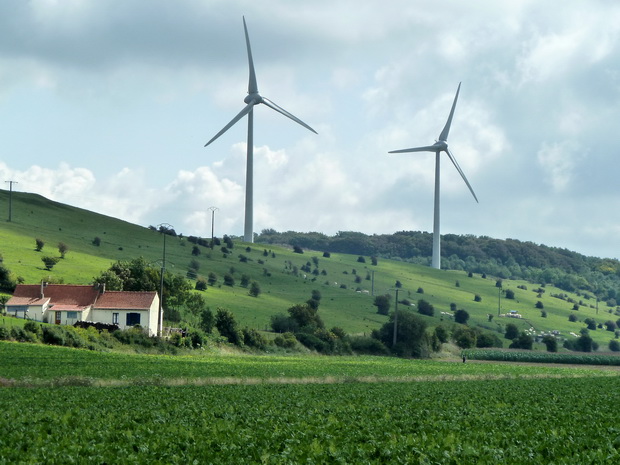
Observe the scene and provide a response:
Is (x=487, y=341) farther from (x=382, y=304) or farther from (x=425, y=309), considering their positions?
(x=425, y=309)

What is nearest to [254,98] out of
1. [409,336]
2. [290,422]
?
[409,336]

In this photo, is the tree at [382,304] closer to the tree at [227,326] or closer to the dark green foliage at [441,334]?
the dark green foliage at [441,334]

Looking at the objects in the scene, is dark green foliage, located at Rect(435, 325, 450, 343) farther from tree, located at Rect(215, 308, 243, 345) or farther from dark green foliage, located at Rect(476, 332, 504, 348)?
tree, located at Rect(215, 308, 243, 345)

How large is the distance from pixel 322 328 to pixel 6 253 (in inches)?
2083

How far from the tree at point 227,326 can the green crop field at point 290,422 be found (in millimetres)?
51147

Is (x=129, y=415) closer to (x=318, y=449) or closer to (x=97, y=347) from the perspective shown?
(x=318, y=449)

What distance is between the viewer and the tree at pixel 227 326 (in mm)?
109562

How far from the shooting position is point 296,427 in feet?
101

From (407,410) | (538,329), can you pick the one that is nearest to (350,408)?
(407,410)

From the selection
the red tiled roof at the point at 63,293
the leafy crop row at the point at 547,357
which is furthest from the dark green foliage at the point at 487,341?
the red tiled roof at the point at 63,293

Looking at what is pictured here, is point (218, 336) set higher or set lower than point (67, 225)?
lower

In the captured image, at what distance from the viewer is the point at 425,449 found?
85.2 feet

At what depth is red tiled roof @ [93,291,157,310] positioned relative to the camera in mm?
109062

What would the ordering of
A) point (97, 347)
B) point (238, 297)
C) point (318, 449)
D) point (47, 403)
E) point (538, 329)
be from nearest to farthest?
1. point (318, 449)
2. point (47, 403)
3. point (97, 347)
4. point (238, 297)
5. point (538, 329)
